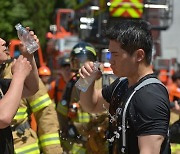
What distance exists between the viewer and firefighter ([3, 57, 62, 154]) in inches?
170

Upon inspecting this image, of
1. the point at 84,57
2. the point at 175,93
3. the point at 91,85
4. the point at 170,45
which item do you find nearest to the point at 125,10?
the point at 175,93

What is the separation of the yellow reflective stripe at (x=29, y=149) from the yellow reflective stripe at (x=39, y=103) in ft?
0.94

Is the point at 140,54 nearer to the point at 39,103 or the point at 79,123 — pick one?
the point at 39,103

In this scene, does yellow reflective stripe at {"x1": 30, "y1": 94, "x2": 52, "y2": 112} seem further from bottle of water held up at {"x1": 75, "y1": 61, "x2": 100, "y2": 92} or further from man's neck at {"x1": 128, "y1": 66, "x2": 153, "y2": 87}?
man's neck at {"x1": 128, "y1": 66, "x2": 153, "y2": 87}

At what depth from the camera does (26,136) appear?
4.37 meters

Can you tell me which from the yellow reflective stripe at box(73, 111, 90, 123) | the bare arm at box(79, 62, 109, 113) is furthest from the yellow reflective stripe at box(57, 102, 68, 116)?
the bare arm at box(79, 62, 109, 113)

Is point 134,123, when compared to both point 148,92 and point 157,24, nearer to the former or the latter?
point 148,92

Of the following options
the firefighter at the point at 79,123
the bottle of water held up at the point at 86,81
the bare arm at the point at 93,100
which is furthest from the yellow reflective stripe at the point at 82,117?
the bottle of water held up at the point at 86,81

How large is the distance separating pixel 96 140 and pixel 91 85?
1.28 meters

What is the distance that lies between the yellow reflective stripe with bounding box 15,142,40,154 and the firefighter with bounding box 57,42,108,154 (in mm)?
514

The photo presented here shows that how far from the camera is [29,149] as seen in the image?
173 inches

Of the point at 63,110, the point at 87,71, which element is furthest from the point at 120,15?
the point at 87,71

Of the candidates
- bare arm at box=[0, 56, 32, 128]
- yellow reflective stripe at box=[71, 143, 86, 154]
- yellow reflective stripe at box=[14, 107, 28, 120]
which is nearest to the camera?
bare arm at box=[0, 56, 32, 128]

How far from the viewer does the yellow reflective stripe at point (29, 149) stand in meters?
4.30
